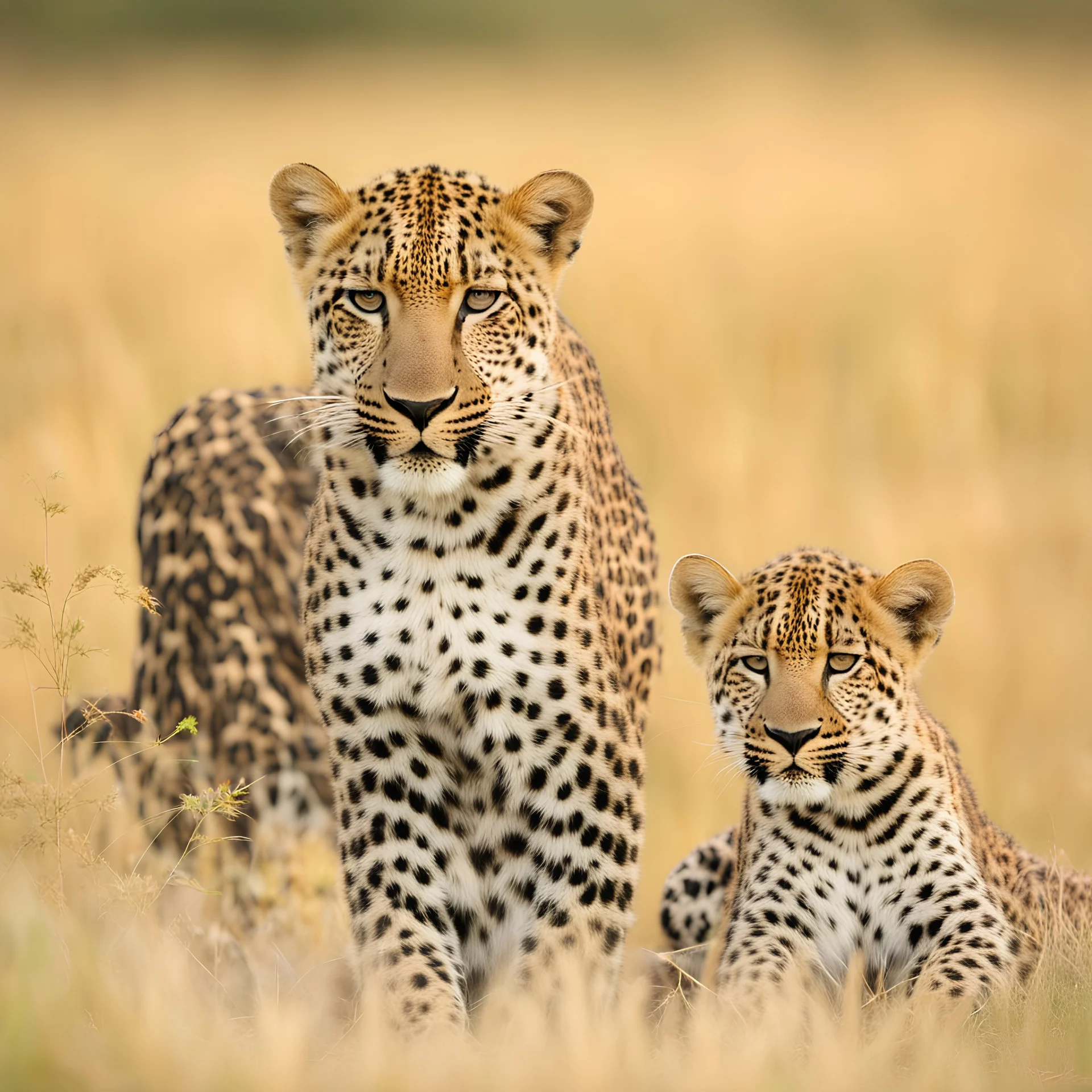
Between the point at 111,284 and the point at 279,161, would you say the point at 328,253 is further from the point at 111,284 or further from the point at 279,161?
the point at 279,161

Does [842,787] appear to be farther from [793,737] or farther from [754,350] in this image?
[754,350]

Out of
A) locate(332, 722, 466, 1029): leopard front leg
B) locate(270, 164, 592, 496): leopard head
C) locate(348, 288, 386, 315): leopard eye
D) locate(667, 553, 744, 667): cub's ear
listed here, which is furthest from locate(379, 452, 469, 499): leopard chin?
locate(667, 553, 744, 667): cub's ear

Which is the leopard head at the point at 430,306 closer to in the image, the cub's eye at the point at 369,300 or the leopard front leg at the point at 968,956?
the cub's eye at the point at 369,300

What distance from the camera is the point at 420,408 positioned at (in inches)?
175

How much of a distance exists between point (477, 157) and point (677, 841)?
9.87 metres

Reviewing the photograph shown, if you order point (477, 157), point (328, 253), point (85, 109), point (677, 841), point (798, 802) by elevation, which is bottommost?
point (677, 841)

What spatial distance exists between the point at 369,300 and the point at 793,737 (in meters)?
1.65

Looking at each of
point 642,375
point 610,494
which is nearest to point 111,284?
point 642,375

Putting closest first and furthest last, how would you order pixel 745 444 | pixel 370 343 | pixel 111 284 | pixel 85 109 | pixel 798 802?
1. pixel 370 343
2. pixel 798 802
3. pixel 745 444
4. pixel 111 284
5. pixel 85 109

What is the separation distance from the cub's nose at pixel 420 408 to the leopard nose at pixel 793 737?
1.28 m

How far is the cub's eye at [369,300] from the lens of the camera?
469cm

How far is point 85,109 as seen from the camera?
2048cm

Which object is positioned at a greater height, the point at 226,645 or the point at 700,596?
the point at 700,596

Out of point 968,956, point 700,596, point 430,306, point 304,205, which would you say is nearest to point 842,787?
point 968,956
